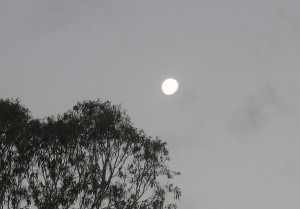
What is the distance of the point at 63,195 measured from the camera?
3469 centimetres

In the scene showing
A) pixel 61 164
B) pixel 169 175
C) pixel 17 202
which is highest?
pixel 169 175

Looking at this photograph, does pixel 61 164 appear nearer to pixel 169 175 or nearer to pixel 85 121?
pixel 85 121

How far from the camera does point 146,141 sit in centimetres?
3912

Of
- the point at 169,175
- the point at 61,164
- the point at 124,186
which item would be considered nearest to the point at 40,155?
the point at 61,164

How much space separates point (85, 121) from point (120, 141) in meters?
3.09

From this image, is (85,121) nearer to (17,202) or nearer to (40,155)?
(40,155)

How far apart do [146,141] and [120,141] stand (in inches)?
95.9

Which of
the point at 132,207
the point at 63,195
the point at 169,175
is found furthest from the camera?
the point at 169,175

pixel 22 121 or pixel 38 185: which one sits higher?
pixel 22 121

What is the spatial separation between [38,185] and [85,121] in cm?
581

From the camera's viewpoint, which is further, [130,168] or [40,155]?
[130,168]

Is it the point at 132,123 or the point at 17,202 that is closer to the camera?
the point at 17,202

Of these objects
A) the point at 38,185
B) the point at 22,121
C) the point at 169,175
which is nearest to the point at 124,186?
the point at 169,175

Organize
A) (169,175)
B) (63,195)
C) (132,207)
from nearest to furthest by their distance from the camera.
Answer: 1. (63,195)
2. (132,207)
3. (169,175)
